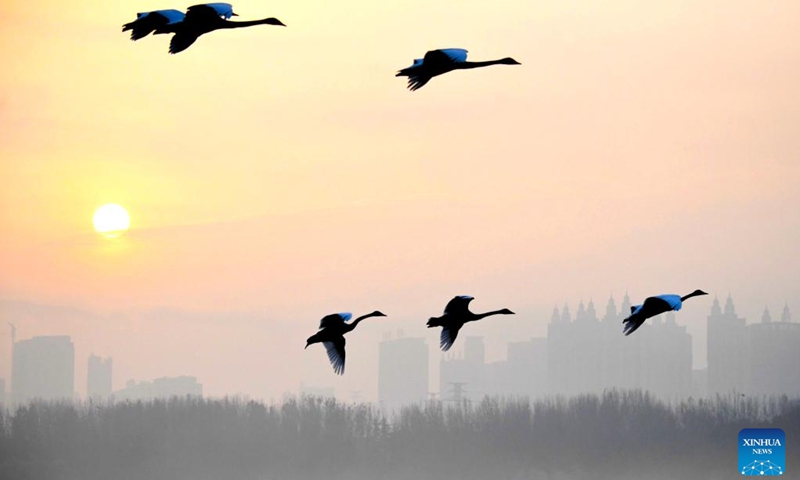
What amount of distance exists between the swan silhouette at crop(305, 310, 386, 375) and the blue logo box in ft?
119

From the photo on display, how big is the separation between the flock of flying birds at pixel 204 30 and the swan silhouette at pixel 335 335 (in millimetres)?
2615

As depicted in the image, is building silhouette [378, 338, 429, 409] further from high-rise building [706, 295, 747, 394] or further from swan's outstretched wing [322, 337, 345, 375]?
swan's outstretched wing [322, 337, 345, 375]

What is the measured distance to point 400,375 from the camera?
188ft

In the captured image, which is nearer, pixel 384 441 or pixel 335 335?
pixel 335 335

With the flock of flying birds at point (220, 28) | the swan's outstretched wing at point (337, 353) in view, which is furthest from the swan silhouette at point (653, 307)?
the swan's outstretched wing at point (337, 353)

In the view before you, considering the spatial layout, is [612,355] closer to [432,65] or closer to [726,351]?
[726,351]

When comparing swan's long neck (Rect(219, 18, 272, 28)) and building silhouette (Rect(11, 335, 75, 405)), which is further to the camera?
building silhouette (Rect(11, 335, 75, 405))

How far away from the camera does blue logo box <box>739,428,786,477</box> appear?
4584 cm

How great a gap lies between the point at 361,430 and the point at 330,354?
137 ft

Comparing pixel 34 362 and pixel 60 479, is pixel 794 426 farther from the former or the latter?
pixel 34 362

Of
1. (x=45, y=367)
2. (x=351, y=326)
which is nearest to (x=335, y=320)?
(x=351, y=326)

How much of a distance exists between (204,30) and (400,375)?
4723 centimetres

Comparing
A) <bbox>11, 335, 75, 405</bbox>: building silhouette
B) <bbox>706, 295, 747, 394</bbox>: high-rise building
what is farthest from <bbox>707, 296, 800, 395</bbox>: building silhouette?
<bbox>11, 335, 75, 405</bbox>: building silhouette

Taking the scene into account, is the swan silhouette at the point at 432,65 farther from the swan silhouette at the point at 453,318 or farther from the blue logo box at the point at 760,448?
the blue logo box at the point at 760,448
